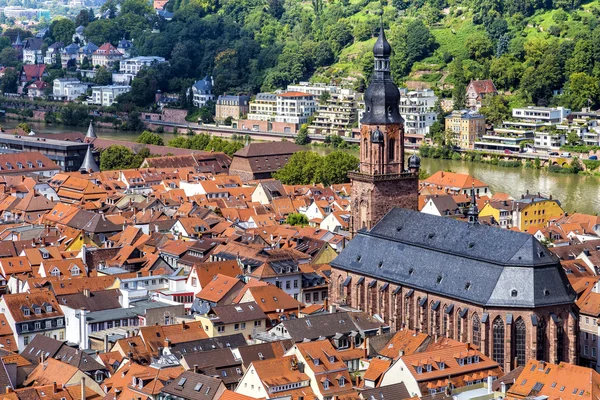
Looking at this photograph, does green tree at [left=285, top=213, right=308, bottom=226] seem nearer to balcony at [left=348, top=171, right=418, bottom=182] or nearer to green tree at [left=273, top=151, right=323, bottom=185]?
green tree at [left=273, top=151, right=323, bottom=185]

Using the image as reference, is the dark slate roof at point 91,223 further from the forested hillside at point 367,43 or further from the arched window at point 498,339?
the forested hillside at point 367,43

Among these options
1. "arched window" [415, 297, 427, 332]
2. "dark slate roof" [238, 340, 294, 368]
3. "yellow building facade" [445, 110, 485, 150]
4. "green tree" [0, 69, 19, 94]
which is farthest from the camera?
"green tree" [0, 69, 19, 94]

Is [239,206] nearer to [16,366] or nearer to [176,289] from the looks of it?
[176,289]

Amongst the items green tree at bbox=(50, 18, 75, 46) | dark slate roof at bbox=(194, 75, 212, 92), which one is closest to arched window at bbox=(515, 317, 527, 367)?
dark slate roof at bbox=(194, 75, 212, 92)

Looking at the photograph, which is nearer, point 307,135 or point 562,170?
point 562,170

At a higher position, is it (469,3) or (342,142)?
(469,3)

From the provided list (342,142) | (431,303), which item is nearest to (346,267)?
(431,303)

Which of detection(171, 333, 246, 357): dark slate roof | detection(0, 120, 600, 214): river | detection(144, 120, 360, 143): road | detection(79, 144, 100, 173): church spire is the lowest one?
detection(0, 120, 600, 214): river
